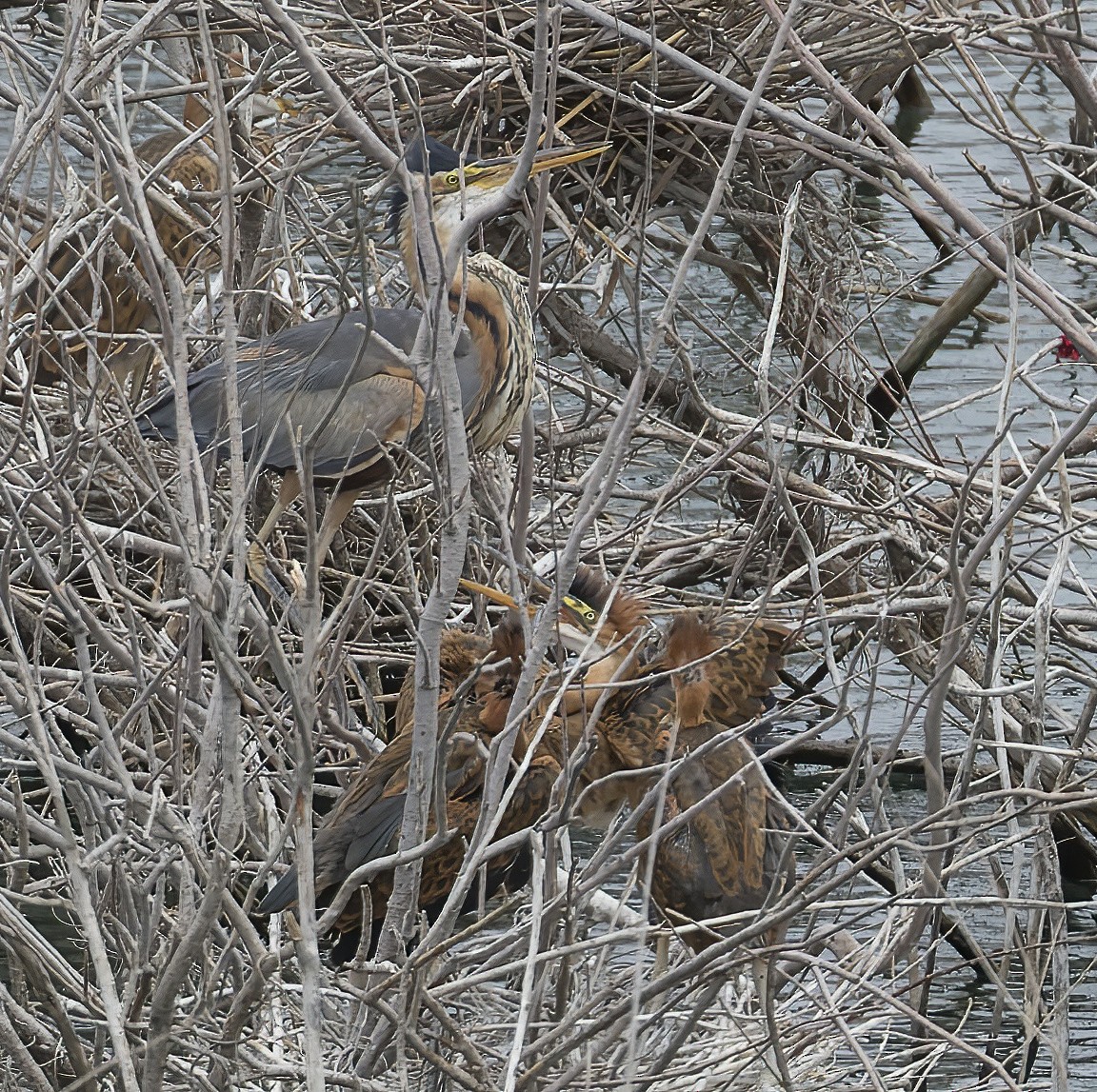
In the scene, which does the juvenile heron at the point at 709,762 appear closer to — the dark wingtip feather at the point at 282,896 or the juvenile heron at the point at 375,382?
the dark wingtip feather at the point at 282,896

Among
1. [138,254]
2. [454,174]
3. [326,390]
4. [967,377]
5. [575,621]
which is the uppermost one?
[454,174]

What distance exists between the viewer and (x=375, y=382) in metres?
4.11

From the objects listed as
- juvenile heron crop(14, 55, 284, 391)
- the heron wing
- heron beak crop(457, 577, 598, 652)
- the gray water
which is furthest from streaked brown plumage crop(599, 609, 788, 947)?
juvenile heron crop(14, 55, 284, 391)

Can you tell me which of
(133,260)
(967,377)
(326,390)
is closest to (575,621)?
(326,390)

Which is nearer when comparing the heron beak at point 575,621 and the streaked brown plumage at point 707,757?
the streaked brown plumage at point 707,757

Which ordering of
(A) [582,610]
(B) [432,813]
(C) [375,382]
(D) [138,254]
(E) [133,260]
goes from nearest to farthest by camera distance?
(B) [432,813] < (A) [582,610] < (C) [375,382] < (D) [138,254] < (E) [133,260]

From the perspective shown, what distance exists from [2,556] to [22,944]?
589mm

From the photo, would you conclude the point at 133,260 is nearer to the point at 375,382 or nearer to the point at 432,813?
the point at 375,382

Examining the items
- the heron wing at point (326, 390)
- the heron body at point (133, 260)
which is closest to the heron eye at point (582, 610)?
the heron wing at point (326, 390)

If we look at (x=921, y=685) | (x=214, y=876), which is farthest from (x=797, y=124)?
(x=921, y=685)

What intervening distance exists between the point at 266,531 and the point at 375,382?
0.46m

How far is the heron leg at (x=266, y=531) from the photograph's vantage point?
12.5 ft

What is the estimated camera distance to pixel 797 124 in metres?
3.32

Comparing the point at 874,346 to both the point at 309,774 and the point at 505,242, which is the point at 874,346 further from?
the point at 309,774
